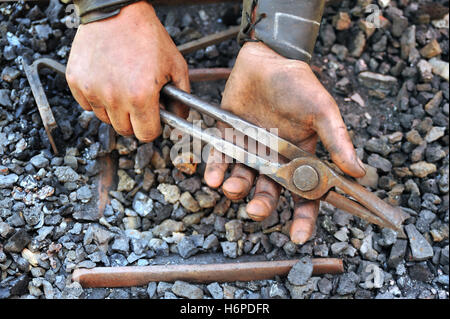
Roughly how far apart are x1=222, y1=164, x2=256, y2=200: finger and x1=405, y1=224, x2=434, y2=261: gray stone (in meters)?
0.81

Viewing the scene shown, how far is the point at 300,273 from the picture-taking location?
212 cm

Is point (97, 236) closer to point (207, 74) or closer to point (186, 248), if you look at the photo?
point (186, 248)

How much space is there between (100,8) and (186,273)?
119 centimetres

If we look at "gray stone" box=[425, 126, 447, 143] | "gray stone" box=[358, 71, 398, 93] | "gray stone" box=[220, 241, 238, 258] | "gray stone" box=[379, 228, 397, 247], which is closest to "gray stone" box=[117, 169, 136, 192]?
"gray stone" box=[220, 241, 238, 258]

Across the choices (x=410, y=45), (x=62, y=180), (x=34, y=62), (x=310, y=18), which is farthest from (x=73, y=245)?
(x=410, y=45)

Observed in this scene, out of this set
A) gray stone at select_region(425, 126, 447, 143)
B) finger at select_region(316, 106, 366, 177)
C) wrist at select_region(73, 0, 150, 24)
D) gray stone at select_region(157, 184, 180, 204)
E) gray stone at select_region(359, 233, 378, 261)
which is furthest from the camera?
gray stone at select_region(425, 126, 447, 143)

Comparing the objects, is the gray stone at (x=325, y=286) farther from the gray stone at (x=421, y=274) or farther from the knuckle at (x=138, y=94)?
the knuckle at (x=138, y=94)

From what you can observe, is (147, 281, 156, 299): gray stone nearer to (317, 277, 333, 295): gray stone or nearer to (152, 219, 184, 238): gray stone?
(152, 219, 184, 238): gray stone

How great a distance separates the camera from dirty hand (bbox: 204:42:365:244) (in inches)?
76.7

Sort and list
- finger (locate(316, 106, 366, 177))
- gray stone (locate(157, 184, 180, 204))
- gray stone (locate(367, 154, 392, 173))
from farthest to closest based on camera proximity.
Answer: gray stone (locate(367, 154, 392, 173))
gray stone (locate(157, 184, 180, 204))
finger (locate(316, 106, 366, 177))

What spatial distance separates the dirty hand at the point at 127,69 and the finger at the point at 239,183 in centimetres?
38

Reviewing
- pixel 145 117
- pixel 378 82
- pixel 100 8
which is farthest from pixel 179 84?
pixel 378 82

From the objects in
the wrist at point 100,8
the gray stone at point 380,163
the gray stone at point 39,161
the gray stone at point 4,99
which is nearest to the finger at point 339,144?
the gray stone at point 380,163

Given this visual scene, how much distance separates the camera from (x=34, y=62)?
8.29ft
